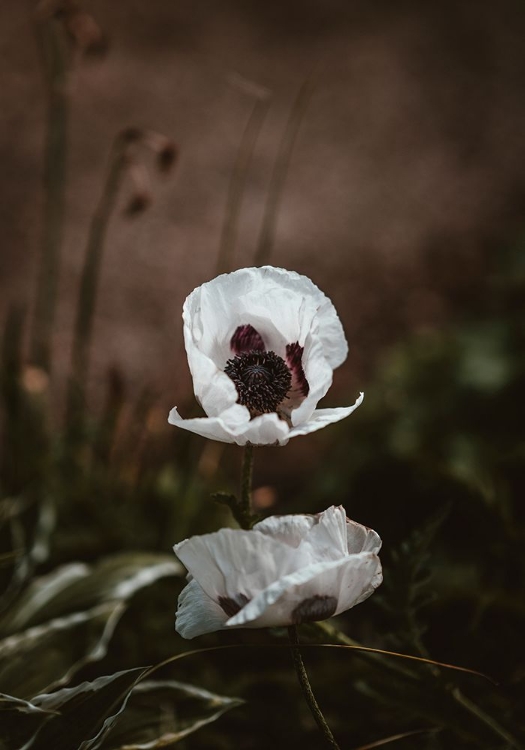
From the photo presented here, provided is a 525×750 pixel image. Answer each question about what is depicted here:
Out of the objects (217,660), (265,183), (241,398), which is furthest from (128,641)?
(265,183)

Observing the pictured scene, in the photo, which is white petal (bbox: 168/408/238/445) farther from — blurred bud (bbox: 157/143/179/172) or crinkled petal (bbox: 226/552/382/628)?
Result: blurred bud (bbox: 157/143/179/172)

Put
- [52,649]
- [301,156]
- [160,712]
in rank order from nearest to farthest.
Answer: [160,712] < [52,649] < [301,156]

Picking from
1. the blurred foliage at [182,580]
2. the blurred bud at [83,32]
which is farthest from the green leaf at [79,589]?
the blurred bud at [83,32]

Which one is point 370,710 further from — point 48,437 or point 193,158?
point 193,158

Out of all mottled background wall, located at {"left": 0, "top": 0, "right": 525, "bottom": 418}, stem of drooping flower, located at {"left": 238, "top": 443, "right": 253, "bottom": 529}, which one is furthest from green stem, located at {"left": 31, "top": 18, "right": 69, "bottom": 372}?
mottled background wall, located at {"left": 0, "top": 0, "right": 525, "bottom": 418}

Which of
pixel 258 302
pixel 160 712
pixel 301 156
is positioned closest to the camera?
pixel 258 302

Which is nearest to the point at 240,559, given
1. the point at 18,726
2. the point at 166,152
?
the point at 18,726

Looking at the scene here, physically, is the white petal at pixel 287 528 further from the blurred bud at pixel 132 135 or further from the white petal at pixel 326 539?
the blurred bud at pixel 132 135

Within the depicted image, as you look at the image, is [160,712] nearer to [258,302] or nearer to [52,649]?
[52,649]
